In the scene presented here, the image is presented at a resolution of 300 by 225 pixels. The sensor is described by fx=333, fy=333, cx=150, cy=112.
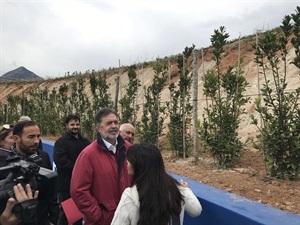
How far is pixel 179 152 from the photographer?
7.71 metres

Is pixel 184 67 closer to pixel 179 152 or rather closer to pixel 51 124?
pixel 179 152

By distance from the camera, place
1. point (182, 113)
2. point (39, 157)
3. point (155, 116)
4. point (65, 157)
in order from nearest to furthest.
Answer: point (39, 157), point (65, 157), point (182, 113), point (155, 116)

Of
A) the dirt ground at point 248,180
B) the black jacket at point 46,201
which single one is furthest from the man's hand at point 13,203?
the dirt ground at point 248,180

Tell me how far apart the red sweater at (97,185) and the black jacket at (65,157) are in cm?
153

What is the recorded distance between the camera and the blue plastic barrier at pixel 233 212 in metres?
2.59

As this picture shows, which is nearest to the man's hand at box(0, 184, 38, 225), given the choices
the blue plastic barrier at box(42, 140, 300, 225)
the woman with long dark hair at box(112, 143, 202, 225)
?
the woman with long dark hair at box(112, 143, 202, 225)

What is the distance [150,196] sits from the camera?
2.11 metres

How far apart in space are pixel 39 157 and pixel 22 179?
0.45 m

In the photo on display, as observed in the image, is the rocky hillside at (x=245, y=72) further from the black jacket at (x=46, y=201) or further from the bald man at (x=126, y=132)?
the black jacket at (x=46, y=201)

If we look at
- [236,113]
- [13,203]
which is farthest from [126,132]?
[236,113]

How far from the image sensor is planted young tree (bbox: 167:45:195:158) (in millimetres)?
7559

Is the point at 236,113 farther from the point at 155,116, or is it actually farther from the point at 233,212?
the point at 233,212

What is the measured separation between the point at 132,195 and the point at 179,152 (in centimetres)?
564

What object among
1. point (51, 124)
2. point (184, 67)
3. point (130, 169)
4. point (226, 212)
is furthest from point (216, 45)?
point (51, 124)
